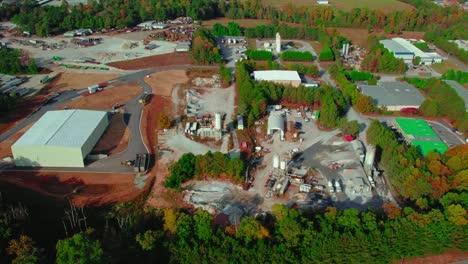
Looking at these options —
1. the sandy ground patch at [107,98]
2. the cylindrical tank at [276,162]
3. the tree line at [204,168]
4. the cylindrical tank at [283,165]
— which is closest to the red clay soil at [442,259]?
the cylindrical tank at [283,165]

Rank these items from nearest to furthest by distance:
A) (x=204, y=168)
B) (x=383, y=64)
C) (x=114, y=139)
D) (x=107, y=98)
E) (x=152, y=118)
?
(x=204, y=168) < (x=114, y=139) < (x=152, y=118) < (x=107, y=98) < (x=383, y=64)

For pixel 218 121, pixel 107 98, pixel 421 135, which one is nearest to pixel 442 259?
pixel 421 135

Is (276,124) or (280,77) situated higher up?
(280,77)

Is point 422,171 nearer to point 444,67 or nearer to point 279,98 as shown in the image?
point 279,98

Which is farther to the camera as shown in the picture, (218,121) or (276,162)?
(218,121)

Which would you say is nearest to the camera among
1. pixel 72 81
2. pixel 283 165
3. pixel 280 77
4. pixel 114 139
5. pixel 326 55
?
pixel 283 165

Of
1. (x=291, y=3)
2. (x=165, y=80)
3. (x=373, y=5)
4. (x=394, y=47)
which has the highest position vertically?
(x=291, y=3)

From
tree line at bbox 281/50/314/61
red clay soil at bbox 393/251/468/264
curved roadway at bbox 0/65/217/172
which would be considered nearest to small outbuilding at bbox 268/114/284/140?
curved roadway at bbox 0/65/217/172
